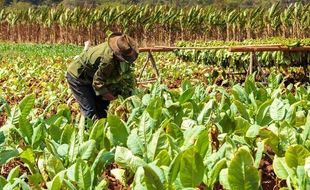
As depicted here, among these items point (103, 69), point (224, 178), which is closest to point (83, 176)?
point (224, 178)

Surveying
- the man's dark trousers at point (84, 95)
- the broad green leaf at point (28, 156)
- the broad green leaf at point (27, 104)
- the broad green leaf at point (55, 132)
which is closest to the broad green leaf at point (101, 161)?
the broad green leaf at point (28, 156)

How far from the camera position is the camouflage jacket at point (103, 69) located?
20.2 feet

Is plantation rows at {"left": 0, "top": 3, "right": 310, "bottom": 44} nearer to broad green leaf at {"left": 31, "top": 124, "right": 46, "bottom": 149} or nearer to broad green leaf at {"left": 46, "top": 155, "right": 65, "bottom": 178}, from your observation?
broad green leaf at {"left": 31, "top": 124, "right": 46, "bottom": 149}

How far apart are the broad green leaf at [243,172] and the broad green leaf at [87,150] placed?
2.35 feet

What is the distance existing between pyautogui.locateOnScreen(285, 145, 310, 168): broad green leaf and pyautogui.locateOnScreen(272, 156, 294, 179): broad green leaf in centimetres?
2

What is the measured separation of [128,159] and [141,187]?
1.11ft

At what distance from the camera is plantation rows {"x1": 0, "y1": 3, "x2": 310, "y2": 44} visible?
28250mm

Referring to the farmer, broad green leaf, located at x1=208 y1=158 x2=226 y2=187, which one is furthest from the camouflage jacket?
broad green leaf, located at x1=208 y1=158 x2=226 y2=187

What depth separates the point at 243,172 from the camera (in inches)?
74.7

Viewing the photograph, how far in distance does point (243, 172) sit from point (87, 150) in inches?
30.4

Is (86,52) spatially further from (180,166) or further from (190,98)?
(180,166)

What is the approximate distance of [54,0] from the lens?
101375 millimetres

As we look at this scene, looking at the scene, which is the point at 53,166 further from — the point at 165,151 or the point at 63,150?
the point at 165,151

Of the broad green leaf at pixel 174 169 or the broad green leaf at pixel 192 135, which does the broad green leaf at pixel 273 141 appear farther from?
the broad green leaf at pixel 174 169
